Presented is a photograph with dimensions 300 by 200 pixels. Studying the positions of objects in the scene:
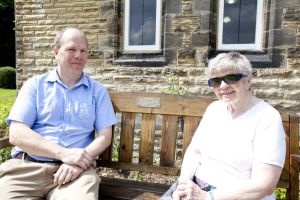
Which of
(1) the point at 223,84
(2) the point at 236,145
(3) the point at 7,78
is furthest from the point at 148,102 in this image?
(3) the point at 7,78

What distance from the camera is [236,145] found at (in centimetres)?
207

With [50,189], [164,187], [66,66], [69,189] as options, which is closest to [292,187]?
[164,187]

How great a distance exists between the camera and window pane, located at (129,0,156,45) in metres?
5.58

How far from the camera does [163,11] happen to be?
5.34 meters

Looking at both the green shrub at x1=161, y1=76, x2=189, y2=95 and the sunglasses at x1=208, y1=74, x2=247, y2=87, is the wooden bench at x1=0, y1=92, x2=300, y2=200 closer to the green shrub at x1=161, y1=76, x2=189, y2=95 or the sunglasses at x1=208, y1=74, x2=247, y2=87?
the sunglasses at x1=208, y1=74, x2=247, y2=87

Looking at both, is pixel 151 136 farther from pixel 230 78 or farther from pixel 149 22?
pixel 149 22

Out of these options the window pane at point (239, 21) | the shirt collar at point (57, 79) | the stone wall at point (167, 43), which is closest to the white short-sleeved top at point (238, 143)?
the shirt collar at point (57, 79)

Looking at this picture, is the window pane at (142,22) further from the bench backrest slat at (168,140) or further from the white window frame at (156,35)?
the bench backrest slat at (168,140)

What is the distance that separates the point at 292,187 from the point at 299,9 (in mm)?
2913

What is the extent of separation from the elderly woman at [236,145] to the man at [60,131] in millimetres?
743

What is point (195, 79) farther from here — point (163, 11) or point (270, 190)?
point (270, 190)

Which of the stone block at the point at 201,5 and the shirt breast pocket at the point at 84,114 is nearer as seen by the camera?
the shirt breast pocket at the point at 84,114

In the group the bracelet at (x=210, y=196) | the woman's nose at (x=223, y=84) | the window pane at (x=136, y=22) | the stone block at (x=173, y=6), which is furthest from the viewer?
the window pane at (x=136, y=22)

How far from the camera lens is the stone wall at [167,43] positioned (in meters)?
4.64
